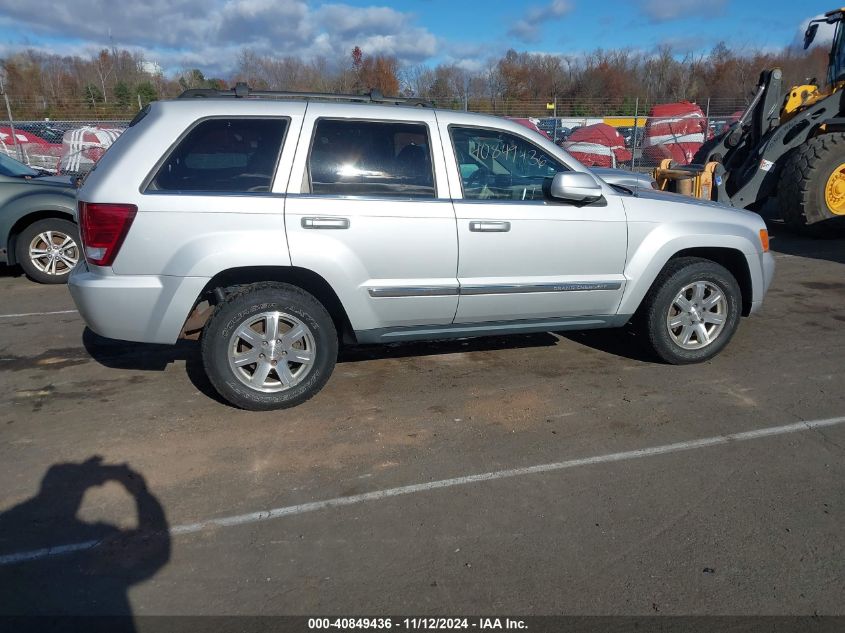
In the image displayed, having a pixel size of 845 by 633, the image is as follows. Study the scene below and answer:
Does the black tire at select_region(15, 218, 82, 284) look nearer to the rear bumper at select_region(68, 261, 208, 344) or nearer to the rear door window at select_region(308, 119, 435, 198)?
the rear bumper at select_region(68, 261, 208, 344)

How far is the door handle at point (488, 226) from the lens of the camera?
4270 mm

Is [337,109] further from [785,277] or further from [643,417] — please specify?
[785,277]

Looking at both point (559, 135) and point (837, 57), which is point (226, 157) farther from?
point (559, 135)

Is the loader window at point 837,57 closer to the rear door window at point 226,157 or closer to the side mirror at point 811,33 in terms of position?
the side mirror at point 811,33

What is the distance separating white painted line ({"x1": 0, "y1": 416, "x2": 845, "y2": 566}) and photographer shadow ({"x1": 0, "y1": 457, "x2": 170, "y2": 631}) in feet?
0.05

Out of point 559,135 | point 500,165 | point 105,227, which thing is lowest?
point 105,227

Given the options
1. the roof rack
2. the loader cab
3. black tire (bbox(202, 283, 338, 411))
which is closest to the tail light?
black tire (bbox(202, 283, 338, 411))

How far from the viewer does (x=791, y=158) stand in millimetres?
9953

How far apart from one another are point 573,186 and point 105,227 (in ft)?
9.53

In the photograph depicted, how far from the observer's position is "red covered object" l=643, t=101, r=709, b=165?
18.5 meters

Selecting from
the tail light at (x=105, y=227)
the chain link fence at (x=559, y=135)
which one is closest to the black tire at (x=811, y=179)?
the chain link fence at (x=559, y=135)

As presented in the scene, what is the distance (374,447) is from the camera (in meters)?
3.82

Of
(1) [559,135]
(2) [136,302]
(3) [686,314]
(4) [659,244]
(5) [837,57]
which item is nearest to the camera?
(2) [136,302]

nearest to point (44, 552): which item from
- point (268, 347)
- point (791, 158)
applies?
point (268, 347)
